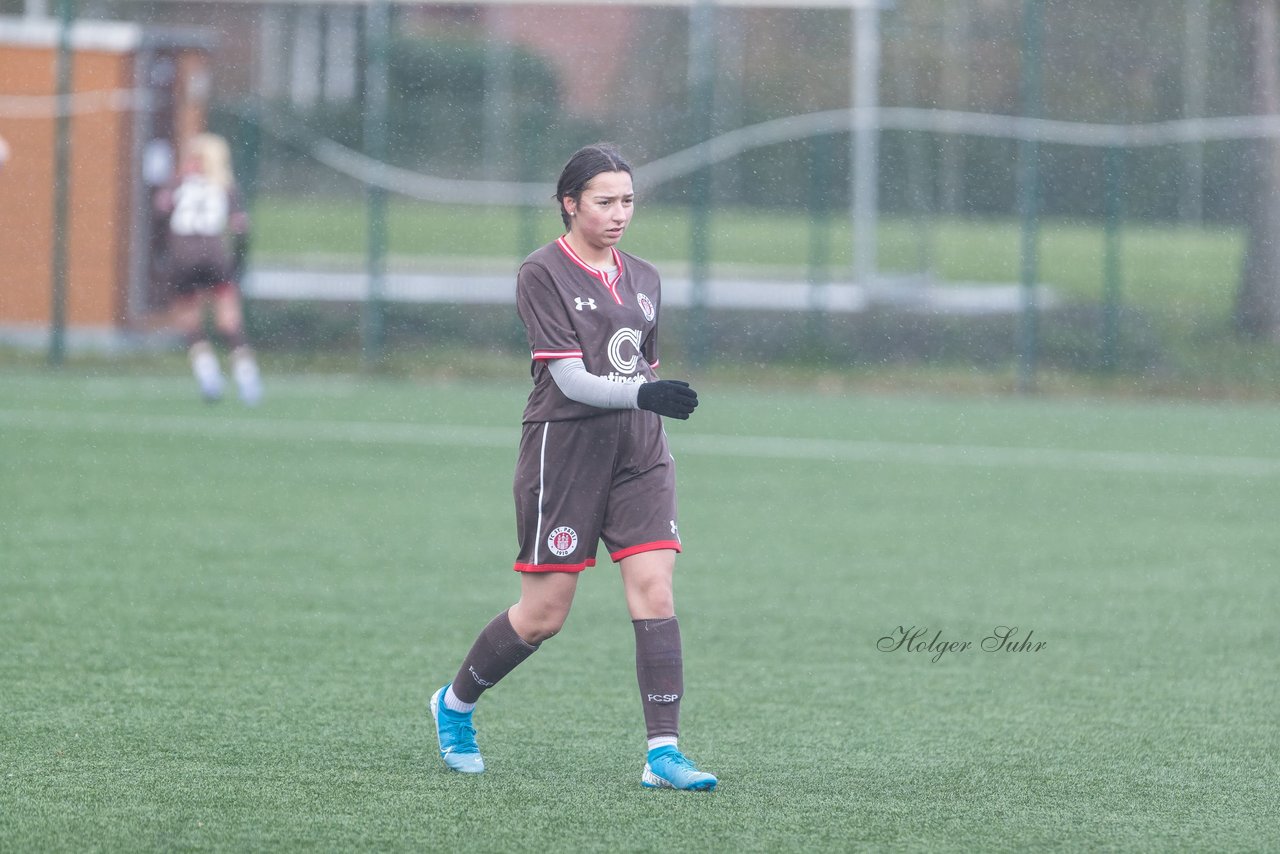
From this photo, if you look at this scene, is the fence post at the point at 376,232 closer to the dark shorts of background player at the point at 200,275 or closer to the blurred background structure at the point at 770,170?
the blurred background structure at the point at 770,170

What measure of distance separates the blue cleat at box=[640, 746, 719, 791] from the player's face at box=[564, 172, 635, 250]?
1.24 meters

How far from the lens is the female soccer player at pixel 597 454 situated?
4.75 meters

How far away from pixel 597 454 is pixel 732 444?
8.34m

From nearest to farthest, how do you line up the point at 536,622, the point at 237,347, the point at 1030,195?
1. the point at 536,622
2. the point at 237,347
3. the point at 1030,195

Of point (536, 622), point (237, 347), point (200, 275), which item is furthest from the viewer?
point (200, 275)

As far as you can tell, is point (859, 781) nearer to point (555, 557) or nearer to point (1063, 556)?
point (555, 557)

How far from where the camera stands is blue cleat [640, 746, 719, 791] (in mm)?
4668

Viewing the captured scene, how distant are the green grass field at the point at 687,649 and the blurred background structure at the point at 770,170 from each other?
4.31 metres

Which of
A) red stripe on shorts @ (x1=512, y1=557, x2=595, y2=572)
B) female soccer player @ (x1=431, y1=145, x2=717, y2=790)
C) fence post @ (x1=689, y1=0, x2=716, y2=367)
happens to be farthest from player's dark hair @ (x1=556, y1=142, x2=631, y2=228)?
fence post @ (x1=689, y1=0, x2=716, y2=367)

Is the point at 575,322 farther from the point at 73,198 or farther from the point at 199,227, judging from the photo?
the point at 73,198

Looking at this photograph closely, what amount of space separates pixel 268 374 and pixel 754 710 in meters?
12.2

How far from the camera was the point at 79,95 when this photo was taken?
17.8 meters

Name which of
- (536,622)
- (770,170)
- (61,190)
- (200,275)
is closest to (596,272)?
(536,622)

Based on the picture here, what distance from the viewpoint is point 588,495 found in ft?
15.7
